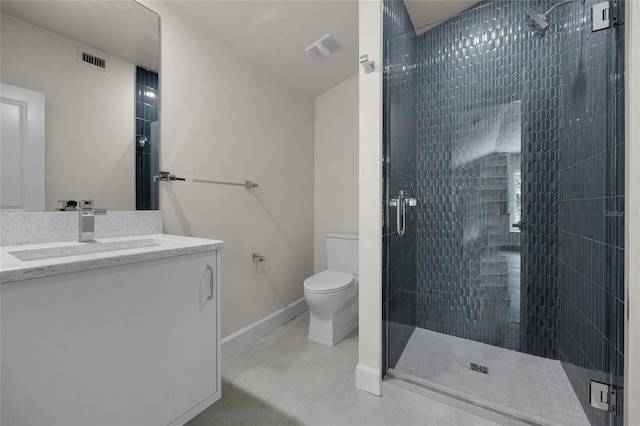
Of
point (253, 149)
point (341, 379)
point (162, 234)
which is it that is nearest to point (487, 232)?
point (341, 379)

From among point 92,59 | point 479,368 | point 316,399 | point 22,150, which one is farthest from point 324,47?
point 479,368

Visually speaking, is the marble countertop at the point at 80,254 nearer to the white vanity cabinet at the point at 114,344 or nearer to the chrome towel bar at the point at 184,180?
the white vanity cabinet at the point at 114,344

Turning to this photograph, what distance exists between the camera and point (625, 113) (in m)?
1.10

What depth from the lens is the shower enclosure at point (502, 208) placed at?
142 cm

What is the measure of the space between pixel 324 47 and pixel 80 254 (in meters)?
1.91

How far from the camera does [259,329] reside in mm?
2314

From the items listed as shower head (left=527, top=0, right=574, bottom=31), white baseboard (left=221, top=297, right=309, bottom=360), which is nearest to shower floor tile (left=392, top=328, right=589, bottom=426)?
white baseboard (left=221, top=297, right=309, bottom=360)

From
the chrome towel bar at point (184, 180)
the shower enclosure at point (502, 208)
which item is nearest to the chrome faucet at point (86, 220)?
the chrome towel bar at point (184, 180)

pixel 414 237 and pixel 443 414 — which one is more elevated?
pixel 414 237

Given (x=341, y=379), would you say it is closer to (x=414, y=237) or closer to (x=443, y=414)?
(x=443, y=414)

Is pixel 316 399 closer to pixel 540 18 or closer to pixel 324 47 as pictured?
pixel 324 47

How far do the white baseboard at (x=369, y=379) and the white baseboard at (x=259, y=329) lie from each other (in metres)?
0.88

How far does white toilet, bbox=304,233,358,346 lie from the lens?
2.14 meters

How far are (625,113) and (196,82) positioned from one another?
6.79ft
